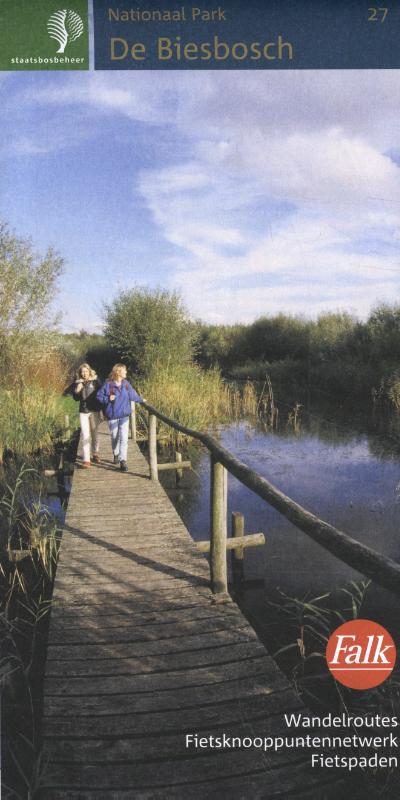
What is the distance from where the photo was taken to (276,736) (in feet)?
6.39

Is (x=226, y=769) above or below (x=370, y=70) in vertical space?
below

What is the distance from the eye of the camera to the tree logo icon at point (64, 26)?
10.8 ft

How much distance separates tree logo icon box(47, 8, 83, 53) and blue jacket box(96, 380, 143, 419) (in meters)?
3.62

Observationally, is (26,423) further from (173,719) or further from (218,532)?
Result: (173,719)

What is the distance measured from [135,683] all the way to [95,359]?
22.9m

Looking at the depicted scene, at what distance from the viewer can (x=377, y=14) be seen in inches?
131

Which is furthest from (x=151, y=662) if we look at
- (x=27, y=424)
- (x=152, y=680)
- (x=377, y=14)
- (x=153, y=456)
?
(x=27, y=424)

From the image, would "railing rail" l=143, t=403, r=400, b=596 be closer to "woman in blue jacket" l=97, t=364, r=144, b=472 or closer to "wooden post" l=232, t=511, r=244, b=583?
"wooden post" l=232, t=511, r=244, b=583

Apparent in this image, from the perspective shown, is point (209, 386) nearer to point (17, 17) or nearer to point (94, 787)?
point (17, 17)

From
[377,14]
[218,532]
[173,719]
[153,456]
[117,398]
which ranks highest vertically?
[377,14]

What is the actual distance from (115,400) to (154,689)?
425 centimetres

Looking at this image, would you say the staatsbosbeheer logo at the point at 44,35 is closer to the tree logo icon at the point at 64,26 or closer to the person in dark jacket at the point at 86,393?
the tree logo icon at the point at 64,26

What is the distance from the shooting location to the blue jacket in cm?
620

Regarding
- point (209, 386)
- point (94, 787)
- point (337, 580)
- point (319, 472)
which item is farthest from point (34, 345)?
point (94, 787)
